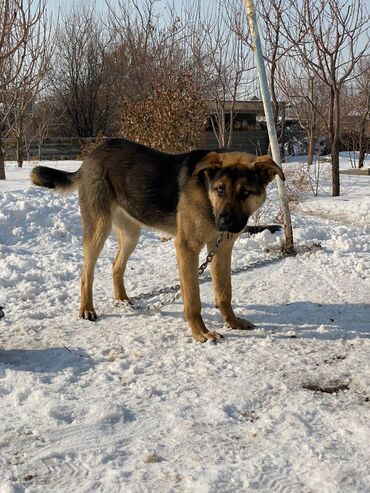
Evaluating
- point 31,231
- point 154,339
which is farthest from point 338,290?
point 31,231

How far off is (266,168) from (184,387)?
1.83m

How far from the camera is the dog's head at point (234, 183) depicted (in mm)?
4137

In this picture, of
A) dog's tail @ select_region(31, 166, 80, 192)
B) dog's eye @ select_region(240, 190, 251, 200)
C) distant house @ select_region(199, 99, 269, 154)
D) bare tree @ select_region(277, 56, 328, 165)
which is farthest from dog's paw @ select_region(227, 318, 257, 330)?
distant house @ select_region(199, 99, 269, 154)

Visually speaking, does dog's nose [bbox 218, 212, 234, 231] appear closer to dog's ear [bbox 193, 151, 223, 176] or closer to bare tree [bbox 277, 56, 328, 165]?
dog's ear [bbox 193, 151, 223, 176]

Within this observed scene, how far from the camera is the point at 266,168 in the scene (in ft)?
14.3

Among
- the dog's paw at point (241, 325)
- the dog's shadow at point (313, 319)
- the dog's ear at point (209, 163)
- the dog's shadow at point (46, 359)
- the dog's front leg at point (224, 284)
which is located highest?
the dog's ear at point (209, 163)

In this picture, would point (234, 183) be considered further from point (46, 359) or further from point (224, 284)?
point (46, 359)

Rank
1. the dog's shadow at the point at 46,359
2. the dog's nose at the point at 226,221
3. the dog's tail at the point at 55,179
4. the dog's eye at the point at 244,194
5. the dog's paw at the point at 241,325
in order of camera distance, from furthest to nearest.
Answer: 1. the dog's tail at the point at 55,179
2. the dog's paw at the point at 241,325
3. the dog's eye at the point at 244,194
4. the dog's nose at the point at 226,221
5. the dog's shadow at the point at 46,359

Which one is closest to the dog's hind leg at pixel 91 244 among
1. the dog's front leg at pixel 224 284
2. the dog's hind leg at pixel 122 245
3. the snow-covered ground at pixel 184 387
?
the snow-covered ground at pixel 184 387

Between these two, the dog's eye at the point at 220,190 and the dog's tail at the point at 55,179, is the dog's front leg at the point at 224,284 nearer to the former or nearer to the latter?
the dog's eye at the point at 220,190

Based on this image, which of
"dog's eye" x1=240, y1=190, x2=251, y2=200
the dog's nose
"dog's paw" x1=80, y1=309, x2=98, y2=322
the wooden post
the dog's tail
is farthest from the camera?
the wooden post

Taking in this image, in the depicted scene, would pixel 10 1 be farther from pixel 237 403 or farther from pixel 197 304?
pixel 237 403

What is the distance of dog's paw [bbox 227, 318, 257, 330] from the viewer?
15.5 ft

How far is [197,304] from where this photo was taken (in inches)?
180
